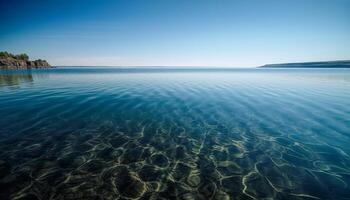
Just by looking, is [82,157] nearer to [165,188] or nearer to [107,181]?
[107,181]

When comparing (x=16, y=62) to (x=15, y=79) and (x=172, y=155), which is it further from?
(x=172, y=155)

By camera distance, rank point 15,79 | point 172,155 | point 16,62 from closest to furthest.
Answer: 1. point 172,155
2. point 15,79
3. point 16,62

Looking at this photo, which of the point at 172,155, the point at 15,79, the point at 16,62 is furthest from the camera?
the point at 16,62

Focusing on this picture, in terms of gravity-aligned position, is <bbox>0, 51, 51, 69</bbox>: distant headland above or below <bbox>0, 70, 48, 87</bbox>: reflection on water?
above

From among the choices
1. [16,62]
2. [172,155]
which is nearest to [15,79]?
[172,155]

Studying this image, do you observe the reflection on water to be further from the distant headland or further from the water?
the distant headland

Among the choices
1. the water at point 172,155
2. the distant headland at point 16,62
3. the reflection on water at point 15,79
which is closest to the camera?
the water at point 172,155

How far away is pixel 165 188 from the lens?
20.7ft

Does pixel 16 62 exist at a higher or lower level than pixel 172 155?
higher

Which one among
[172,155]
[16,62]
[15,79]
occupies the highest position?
[16,62]

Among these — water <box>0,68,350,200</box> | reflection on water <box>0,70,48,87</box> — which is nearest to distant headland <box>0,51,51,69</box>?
reflection on water <box>0,70,48,87</box>

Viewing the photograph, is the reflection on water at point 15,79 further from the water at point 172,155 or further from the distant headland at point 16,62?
the distant headland at point 16,62

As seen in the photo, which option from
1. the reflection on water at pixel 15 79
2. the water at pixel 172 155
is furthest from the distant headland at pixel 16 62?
the water at pixel 172 155

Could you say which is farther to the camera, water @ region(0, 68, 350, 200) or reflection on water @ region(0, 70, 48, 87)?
reflection on water @ region(0, 70, 48, 87)
